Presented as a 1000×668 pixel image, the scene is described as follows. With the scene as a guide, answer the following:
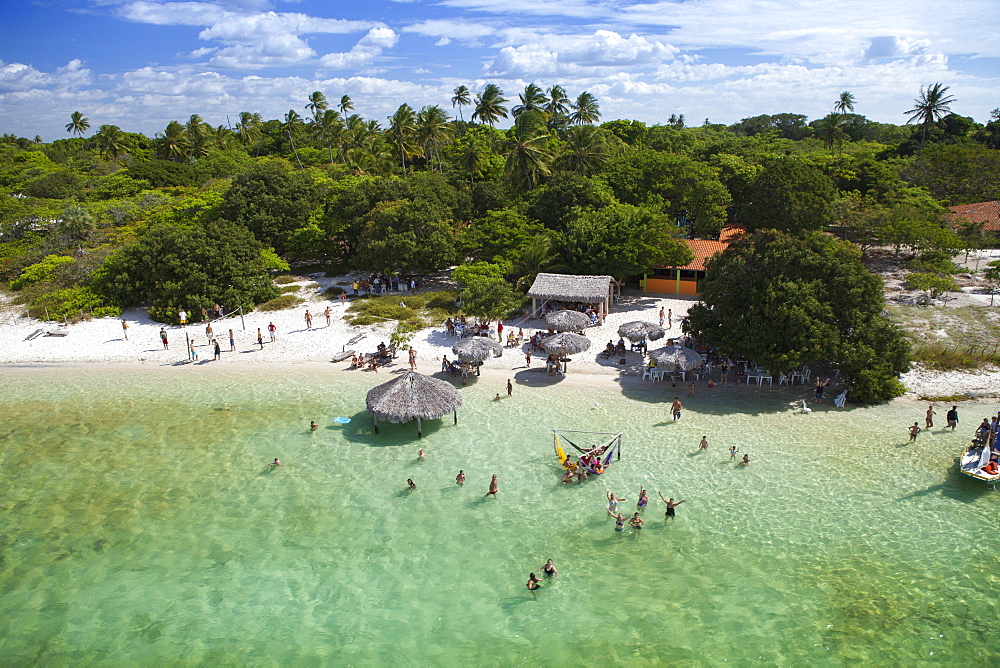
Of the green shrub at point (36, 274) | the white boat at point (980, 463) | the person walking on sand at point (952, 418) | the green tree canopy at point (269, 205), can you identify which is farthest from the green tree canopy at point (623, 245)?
the green shrub at point (36, 274)

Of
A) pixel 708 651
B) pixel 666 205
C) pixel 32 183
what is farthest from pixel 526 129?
pixel 32 183

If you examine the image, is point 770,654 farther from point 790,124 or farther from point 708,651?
point 790,124

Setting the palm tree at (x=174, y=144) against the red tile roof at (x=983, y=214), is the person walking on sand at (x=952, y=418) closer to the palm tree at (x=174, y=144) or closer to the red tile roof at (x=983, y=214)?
the red tile roof at (x=983, y=214)

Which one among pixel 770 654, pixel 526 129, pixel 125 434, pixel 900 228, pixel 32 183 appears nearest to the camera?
pixel 770 654

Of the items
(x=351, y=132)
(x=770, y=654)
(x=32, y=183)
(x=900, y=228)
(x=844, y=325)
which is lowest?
(x=770, y=654)

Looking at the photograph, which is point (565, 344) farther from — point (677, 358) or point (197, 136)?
point (197, 136)

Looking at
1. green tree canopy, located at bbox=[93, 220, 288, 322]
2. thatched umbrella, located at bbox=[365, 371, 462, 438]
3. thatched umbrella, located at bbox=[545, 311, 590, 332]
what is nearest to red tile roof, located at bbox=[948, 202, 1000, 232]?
thatched umbrella, located at bbox=[545, 311, 590, 332]
